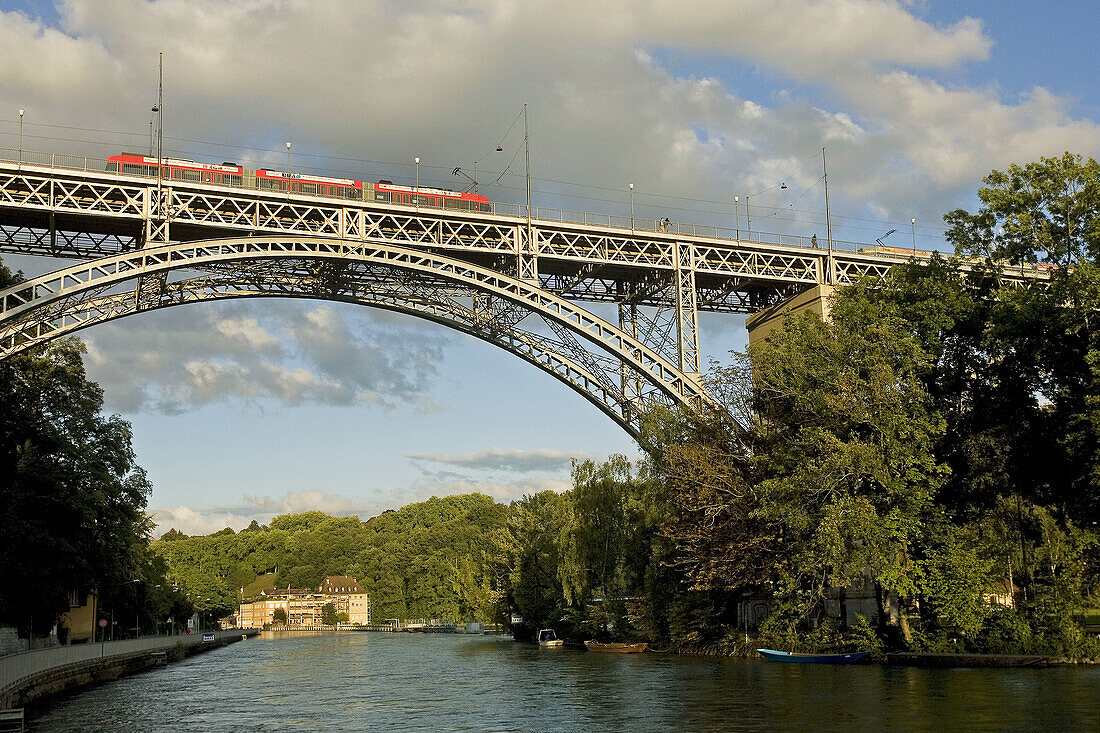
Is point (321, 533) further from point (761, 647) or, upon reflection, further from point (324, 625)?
point (761, 647)

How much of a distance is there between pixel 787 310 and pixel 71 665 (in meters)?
29.9

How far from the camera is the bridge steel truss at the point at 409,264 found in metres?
34.9

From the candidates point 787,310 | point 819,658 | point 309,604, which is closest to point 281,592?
point 309,604

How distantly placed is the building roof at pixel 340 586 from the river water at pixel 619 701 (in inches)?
4411

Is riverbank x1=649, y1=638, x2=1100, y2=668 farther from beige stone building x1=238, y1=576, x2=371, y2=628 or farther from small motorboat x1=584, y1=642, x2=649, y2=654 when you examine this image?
beige stone building x1=238, y1=576, x2=371, y2=628

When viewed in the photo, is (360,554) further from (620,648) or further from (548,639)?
(620,648)

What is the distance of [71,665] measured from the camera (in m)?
35.4

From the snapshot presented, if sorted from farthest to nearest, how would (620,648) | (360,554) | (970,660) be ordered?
(360,554) < (620,648) < (970,660)

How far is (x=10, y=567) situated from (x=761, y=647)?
2529 cm

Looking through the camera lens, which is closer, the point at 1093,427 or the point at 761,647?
the point at 1093,427

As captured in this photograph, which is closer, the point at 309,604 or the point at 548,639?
the point at 548,639

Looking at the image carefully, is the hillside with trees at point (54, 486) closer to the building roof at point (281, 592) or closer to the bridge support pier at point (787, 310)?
the bridge support pier at point (787, 310)

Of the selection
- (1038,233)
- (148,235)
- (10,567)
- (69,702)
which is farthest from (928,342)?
(10,567)

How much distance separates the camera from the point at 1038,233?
32156 millimetres
